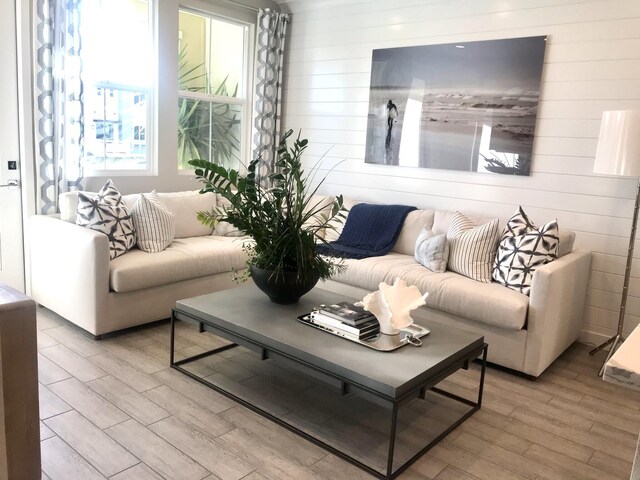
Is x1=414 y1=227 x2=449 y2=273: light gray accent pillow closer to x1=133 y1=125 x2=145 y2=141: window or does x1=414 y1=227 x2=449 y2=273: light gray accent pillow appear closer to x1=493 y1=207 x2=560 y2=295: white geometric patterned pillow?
x1=493 y1=207 x2=560 y2=295: white geometric patterned pillow

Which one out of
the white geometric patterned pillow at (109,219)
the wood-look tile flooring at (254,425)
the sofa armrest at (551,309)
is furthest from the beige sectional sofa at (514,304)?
the white geometric patterned pillow at (109,219)

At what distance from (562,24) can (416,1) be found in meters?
1.21

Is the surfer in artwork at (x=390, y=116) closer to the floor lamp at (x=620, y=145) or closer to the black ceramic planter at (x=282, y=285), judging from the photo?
the floor lamp at (x=620, y=145)

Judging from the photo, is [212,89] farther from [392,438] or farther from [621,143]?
[392,438]

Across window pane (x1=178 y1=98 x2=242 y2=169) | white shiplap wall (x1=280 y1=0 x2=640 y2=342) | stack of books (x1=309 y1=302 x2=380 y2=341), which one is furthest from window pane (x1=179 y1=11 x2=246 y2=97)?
stack of books (x1=309 y1=302 x2=380 y2=341)

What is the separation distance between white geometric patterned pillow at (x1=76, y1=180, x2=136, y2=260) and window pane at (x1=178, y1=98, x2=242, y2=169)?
133 centimetres

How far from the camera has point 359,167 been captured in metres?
4.82

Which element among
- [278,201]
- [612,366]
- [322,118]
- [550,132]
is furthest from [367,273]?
[612,366]

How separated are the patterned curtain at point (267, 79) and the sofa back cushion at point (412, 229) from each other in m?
1.71

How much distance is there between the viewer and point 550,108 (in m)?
3.73

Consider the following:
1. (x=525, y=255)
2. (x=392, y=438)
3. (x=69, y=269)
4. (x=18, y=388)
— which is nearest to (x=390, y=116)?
(x=525, y=255)

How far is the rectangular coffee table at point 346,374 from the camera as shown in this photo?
2.16m

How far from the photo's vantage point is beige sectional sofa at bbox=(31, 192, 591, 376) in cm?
307

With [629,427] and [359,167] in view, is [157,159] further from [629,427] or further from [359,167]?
[629,427]
